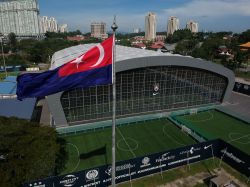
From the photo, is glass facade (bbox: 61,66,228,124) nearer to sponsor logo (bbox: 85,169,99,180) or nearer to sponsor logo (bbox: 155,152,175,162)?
sponsor logo (bbox: 155,152,175,162)

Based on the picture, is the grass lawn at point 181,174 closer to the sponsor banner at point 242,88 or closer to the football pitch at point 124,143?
the football pitch at point 124,143

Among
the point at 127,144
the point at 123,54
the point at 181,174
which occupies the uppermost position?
the point at 123,54

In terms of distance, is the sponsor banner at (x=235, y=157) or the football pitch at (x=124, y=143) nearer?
the sponsor banner at (x=235, y=157)

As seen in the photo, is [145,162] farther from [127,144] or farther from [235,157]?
[235,157]

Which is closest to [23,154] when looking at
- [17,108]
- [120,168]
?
[120,168]

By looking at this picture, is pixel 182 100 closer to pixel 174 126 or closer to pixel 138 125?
pixel 174 126

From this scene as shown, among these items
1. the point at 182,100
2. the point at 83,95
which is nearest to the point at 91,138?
the point at 83,95

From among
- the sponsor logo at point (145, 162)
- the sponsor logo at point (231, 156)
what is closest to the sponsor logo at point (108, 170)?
the sponsor logo at point (145, 162)
